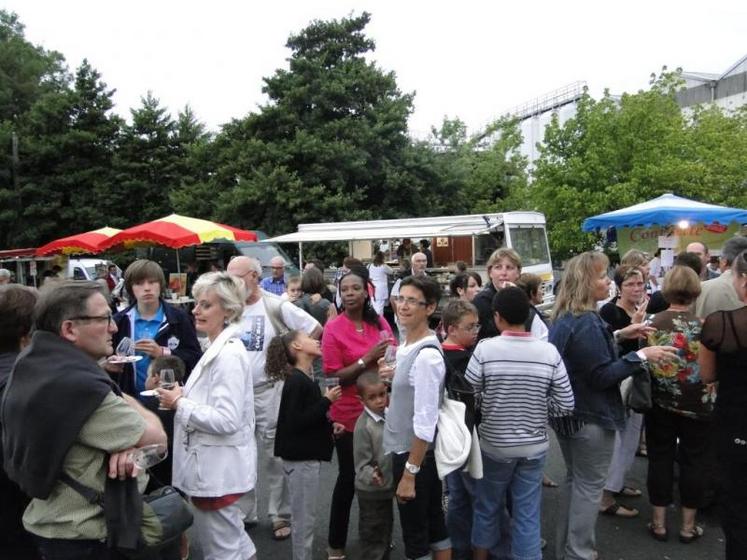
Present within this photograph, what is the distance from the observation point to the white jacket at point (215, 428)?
9.04ft

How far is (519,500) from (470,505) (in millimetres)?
469

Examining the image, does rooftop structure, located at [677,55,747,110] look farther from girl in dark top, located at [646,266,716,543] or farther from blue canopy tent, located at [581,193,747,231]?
girl in dark top, located at [646,266,716,543]

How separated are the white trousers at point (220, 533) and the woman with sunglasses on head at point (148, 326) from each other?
1164 millimetres

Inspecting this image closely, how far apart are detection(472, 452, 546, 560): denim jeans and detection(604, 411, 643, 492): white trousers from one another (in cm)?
147

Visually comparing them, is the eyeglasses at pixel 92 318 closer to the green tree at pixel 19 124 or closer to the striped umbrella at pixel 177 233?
the striped umbrella at pixel 177 233

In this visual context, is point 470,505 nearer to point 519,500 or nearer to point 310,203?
point 519,500

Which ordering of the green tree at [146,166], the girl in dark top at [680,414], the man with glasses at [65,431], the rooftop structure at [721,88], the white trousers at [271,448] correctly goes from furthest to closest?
the rooftop structure at [721,88]
the green tree at [146,166]
the white trousers at [271,448]
the girl in dark top at [680,414]
the man with glasses at [65,431]

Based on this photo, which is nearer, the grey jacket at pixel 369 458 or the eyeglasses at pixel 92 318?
the eyeglasses at pixel 92 318

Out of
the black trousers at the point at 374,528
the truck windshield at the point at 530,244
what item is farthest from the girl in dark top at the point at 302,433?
the truck windshield at the point at 530,244

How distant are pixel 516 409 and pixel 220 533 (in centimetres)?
173

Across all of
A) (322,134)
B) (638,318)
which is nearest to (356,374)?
(638,318)

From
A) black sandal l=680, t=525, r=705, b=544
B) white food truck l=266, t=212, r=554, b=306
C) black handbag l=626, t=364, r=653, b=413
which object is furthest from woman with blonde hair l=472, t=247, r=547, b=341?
white food truck l=266, t=212, r=554, b=306

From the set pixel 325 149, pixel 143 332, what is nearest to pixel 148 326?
pixel 143 332

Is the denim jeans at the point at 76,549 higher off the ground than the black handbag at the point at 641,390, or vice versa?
the black handbag at the point at 641,390
